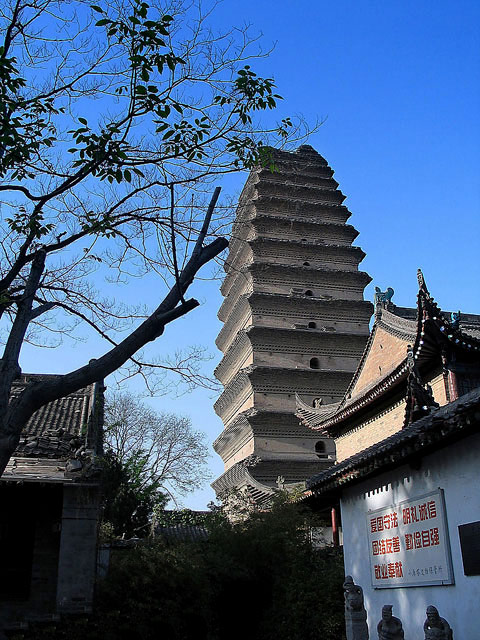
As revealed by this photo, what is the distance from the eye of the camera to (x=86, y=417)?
1435 cm

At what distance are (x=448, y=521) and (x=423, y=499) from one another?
52 centimetres

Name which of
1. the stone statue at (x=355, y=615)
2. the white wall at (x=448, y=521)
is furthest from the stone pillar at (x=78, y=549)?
the stone statue at (x=355, y=615)

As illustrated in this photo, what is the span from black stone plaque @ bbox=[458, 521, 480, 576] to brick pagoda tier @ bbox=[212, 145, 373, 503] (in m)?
14.5

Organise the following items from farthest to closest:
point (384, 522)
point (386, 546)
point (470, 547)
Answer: point (384, 522), point (386, 546), point (470, 547)

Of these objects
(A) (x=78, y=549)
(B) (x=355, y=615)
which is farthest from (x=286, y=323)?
(B) (x=355, y=615)

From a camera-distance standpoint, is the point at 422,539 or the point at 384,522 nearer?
the point at 422,539

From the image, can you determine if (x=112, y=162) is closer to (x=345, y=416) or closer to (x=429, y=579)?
(x=429, y=579)

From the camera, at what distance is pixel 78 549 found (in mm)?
10312

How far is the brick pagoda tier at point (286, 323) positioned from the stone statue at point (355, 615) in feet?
43.9

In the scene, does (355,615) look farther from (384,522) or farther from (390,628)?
(384,522)

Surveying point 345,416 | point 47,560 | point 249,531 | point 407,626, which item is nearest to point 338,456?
point 345,416

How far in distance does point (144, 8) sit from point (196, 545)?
9.47 m

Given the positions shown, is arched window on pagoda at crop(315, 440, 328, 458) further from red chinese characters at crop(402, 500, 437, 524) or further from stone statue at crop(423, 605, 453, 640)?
stone statue at crop(423, 605, 453, 640)

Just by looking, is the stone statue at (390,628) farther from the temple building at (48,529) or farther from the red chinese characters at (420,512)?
the temple building at (48,529)
